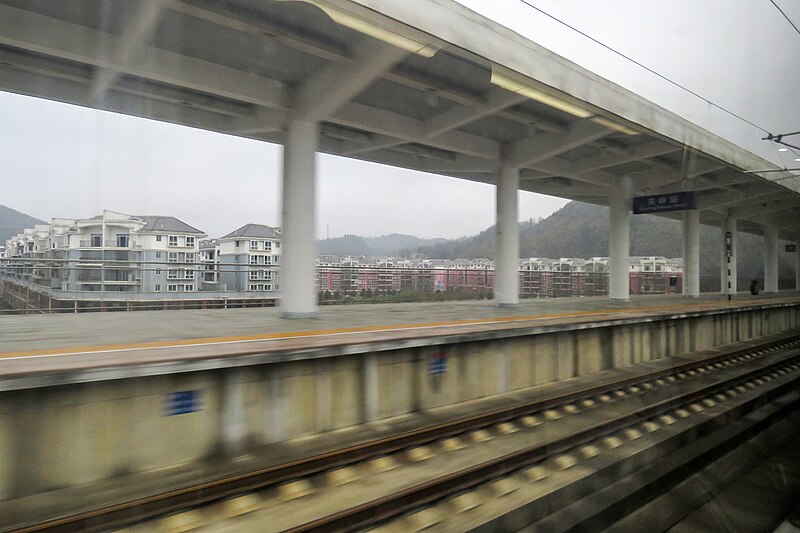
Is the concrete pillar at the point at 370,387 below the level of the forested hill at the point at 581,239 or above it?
below

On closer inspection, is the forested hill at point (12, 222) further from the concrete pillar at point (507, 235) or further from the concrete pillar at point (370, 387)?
the concrete pillar at point (507, 235)

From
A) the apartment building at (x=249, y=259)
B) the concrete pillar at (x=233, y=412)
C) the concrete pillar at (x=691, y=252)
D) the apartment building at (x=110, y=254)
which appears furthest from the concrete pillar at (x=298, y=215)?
the concrete pillar at (x=691, y=252)

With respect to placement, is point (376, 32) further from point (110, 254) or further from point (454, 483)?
point (110, 254)

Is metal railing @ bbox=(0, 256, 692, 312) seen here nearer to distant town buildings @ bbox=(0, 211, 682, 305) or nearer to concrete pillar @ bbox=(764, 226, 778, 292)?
distant town buildings @ bbox=(0, 211, 682, 305)

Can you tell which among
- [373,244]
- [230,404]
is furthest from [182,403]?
[373,244]

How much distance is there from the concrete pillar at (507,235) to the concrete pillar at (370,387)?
8.51 meters

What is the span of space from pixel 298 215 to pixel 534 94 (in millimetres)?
5011

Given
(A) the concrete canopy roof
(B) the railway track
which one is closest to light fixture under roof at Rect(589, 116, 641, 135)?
(A) the concrete canopy roof

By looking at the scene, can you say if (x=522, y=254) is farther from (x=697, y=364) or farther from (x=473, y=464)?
(x=473, y=464)

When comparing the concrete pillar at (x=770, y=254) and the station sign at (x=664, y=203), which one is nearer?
the station sign at (x=664, y=203)

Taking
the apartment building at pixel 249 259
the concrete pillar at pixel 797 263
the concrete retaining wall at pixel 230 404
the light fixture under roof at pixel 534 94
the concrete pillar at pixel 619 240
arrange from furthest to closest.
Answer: the concrete pillar at pixel 797 263, the concrete pillar at pixel 619 240, the apartment building at pixel 249 259, the light fixture under roof at pixel 534 94, the concrete retaining wall at pixel 230 404

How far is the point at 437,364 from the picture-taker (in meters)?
7.13

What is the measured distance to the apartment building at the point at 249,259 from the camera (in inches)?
454

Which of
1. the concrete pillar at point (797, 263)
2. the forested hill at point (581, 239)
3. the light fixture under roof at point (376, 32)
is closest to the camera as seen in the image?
the light fixture under roof at point (376, 32)
